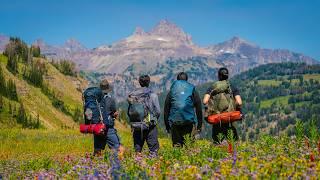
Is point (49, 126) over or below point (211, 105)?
below

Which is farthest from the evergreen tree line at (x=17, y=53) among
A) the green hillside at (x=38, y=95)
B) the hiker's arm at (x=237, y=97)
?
the hiker's arm at (x=237, y=97)

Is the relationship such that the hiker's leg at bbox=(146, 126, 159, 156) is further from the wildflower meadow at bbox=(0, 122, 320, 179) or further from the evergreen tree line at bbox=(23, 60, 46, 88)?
the evergreen tree line at bbox=(23, 60, 46, 88)

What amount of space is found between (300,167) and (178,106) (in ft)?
25.6

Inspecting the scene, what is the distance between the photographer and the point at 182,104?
14062 millimetres

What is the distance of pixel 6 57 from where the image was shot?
287 feet

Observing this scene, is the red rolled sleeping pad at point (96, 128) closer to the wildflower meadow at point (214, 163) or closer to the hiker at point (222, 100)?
the wildflower meadow at point (214, 163)

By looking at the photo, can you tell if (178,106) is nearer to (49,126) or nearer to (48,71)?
(49,126)

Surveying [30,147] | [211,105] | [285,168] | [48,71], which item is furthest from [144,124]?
[48,71]

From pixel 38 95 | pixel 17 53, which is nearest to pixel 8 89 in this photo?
pixel 38 95

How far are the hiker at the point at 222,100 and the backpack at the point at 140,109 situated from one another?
5.96 ft

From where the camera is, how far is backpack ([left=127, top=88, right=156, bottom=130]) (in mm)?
14219

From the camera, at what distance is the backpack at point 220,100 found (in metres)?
13.4

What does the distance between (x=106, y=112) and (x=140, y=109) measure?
98 cm

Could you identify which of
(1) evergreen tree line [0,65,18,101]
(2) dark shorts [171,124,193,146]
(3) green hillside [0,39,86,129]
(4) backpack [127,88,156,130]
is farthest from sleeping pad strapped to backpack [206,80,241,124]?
(1) evergreen tree line [0,65,18,101]
